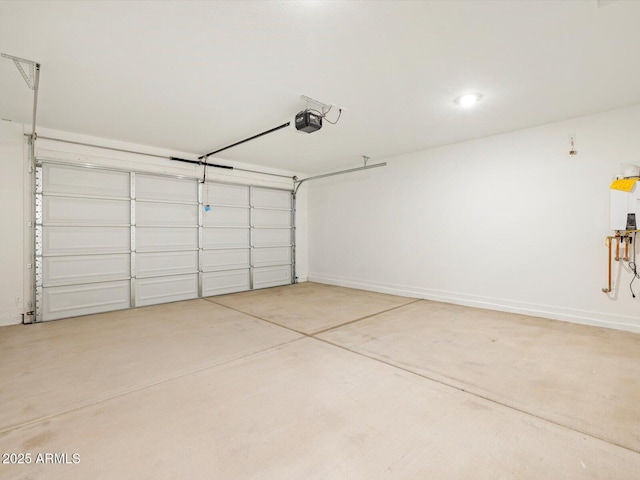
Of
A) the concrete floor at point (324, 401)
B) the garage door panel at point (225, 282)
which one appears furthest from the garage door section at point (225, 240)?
the concrete floor at point (324, 401)

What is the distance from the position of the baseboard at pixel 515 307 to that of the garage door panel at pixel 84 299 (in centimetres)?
428

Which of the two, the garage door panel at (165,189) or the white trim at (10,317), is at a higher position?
the garage door panel at (165,189)

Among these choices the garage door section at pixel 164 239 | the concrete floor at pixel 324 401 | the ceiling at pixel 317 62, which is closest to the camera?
the concrete floor at pixel 324 401

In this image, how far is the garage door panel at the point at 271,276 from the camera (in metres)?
6.43

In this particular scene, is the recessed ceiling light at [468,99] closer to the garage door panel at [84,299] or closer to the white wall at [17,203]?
the white wall at [17,203]

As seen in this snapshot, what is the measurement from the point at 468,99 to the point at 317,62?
1779 millimetres

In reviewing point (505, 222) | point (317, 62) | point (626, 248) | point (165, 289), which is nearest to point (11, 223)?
point (165, 289)

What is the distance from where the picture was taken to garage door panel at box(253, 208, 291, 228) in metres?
6.42

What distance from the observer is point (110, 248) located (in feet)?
15.1

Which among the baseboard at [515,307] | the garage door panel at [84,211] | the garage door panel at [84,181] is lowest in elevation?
the baseboard at [515,307]

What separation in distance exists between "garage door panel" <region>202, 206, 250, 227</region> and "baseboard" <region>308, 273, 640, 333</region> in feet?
8.89

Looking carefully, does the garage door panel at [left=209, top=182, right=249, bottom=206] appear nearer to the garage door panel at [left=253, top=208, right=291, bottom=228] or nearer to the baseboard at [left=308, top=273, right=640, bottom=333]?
the garage door panel at [left=253, top=208, right=291, bottom=228]

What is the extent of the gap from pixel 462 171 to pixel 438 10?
3228 millimetres

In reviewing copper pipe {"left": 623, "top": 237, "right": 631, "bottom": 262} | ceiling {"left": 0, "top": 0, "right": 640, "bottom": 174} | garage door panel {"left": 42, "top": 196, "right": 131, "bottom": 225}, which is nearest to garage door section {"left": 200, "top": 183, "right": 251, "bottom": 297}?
garage door panel {"left": 42, "top": 196, "right": 131, "bottom": 225}
